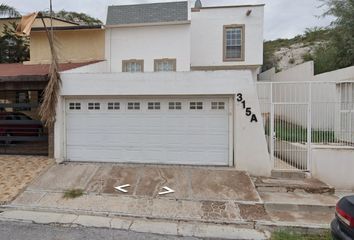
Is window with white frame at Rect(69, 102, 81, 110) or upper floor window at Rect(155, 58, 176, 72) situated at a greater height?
upper floor window at Rect(155, 58, 176, 72)

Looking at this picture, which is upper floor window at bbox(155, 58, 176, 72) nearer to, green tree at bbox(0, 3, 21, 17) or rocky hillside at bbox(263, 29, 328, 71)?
green tree at bbox(0, 3, 21, 17)

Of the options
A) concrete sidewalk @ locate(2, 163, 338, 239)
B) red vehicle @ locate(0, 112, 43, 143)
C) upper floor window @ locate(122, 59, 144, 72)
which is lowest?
concrete sidewalk @ locate(2, 163, 338, 239)

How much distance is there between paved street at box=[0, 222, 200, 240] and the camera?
5.46 metres

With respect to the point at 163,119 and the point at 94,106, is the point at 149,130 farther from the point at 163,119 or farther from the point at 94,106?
the point at 94,106

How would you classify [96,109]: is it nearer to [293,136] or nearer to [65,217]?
[65,217]

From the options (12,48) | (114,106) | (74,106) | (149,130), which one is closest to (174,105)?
(149,130)

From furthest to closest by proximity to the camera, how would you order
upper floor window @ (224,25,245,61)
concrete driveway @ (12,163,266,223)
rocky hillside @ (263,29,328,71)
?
rocky hillside @ (263,29,328,71)
upper floor window @ (224,25,245,61)
concrete driveway @ (12,163,266,223)

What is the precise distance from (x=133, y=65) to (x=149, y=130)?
642 centimetres

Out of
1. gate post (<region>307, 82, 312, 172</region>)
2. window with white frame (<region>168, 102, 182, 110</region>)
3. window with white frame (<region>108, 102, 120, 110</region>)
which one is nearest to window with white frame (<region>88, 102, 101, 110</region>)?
window with white frame (<region>108, 102, 120, 110</region>)

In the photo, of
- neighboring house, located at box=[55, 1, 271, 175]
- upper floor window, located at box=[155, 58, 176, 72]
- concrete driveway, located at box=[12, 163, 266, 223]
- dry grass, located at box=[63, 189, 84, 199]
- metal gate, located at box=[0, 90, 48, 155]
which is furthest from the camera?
upper floor window, located at box=[155, 58, 176, 72]

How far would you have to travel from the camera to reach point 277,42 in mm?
48094

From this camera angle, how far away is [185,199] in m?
7.25

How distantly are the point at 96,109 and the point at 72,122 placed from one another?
0.91 metres

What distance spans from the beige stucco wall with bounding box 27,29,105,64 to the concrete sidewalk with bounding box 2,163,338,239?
7454 millimetres
